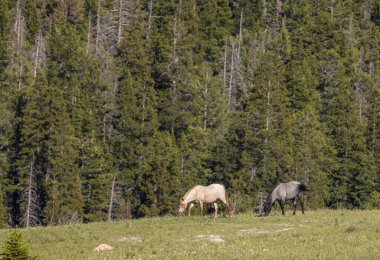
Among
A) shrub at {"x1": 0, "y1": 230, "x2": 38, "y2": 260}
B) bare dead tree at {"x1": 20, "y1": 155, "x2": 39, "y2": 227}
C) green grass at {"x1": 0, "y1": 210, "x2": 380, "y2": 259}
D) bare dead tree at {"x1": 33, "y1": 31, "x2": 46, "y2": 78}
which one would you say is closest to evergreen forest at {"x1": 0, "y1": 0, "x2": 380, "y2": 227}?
bare dead tree at {"x1": 20, "y1": 155, "x2": 39, "y2": 227}

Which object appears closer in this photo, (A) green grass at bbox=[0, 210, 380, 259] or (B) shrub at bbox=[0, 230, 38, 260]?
(B) shrub at bbox=[0, 230, 38, 260]

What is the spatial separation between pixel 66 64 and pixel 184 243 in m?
67.1

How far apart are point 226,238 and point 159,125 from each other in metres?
64.4

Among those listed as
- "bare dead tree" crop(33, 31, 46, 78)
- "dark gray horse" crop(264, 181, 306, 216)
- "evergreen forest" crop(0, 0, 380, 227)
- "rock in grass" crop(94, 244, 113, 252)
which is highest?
"bare dead tree" crop(33, 31, 46, 78)

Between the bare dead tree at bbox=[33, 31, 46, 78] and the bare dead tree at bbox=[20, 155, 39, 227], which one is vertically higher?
the bare dead tree at bbox=[33, 31, 46, 78]

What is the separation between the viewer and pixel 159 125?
3551 inches

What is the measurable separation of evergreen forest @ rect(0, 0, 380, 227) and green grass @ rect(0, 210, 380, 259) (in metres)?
32.7

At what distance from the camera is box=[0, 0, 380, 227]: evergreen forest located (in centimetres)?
7181

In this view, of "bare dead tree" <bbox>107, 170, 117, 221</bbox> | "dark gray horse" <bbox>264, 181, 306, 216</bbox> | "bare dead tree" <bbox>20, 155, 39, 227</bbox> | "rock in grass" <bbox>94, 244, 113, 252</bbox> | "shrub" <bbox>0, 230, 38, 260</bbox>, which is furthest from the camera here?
"bare dead tree" <bbox>107, 170, 117, 221</bbox>

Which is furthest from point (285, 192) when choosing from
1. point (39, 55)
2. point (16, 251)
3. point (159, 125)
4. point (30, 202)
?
point (39, 55)

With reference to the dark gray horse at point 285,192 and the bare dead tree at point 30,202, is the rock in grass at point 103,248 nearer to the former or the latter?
the dark gray horse at point 285,192

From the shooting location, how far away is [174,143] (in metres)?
86.9

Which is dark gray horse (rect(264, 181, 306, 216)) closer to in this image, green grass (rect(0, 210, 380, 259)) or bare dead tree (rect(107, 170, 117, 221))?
green grass (rect(0, 210, 380, 259))

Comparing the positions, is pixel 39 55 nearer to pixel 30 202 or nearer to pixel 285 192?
pixel 30 202
